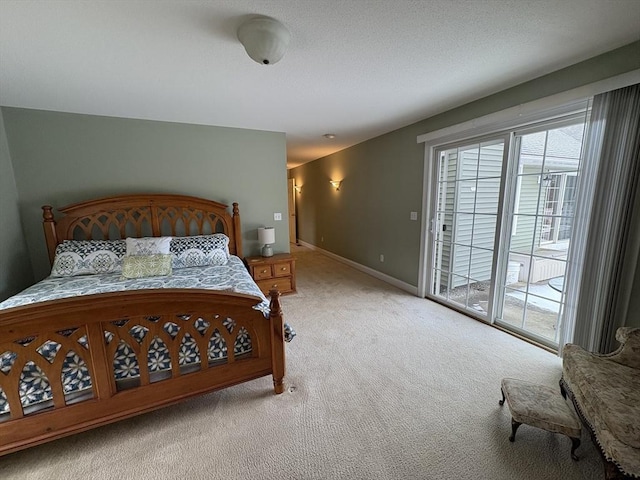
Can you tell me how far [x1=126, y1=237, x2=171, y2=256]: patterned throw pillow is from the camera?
2764 millimetres

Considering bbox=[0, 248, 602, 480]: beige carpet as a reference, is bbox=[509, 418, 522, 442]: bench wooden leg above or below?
above

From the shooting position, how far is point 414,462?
4.52 ft

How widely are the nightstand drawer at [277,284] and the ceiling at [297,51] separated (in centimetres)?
217

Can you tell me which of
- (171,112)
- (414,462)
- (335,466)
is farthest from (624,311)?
(171,112)

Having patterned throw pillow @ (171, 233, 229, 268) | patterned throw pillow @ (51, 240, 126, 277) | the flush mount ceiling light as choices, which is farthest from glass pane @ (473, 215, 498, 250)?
patterned throw pillow @ (51, 240, 126, 277)

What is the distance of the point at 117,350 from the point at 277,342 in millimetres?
931

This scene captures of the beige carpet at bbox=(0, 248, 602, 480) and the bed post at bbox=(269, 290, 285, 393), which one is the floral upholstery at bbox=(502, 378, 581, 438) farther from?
the bed post at bbox=(269, 290, 285, 393)

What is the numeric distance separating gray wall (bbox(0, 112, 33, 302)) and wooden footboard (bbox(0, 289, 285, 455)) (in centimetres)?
197

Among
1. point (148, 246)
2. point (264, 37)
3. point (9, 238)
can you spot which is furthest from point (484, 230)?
point (9, 238)

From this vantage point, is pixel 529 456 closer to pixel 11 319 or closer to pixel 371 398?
pixel 371 398

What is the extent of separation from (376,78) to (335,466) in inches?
106

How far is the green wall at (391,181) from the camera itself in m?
2.01

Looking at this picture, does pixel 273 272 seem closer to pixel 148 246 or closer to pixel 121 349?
pixel 148 246

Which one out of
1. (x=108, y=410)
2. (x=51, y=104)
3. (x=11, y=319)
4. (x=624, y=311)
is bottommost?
(x=108, y=410)
